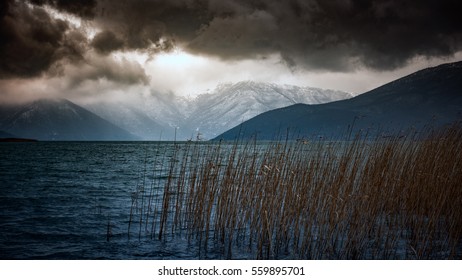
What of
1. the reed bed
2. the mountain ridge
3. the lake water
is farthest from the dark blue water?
the mountain ridge

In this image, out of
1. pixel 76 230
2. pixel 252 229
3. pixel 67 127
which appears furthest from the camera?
pixel 67 127

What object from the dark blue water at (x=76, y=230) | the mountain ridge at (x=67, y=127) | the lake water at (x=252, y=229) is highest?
the mountain ridge at (x=67, y=127)

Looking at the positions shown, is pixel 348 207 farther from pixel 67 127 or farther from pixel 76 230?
pixel 67 127

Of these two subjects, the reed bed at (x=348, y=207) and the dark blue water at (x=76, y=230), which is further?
the dark blue water at (x=76, y=230)

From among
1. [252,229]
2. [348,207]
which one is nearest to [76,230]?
[252,229]

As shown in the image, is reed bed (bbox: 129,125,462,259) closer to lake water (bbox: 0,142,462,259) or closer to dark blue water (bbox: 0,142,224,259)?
lake water (bbox: 0,142,462,259)

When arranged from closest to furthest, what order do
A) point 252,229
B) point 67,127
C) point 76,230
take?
point 252,229, point 76,230, point 67,127

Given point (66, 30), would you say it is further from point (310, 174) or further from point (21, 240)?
point (310, 174)

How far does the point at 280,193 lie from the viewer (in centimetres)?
467

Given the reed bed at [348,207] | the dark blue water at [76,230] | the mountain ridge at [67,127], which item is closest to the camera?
the reed bed at [348,207]

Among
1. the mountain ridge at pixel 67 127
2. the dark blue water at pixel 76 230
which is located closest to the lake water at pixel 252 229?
the dark blue water at pixel 76 230

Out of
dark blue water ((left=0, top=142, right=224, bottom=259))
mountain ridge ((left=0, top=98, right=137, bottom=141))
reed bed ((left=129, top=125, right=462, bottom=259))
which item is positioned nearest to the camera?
reed bed ((left=129, top=125, right=462, bottom=259))

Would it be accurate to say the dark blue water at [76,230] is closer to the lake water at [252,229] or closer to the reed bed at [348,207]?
the lake water at [252,229]

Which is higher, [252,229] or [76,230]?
[252,229]
